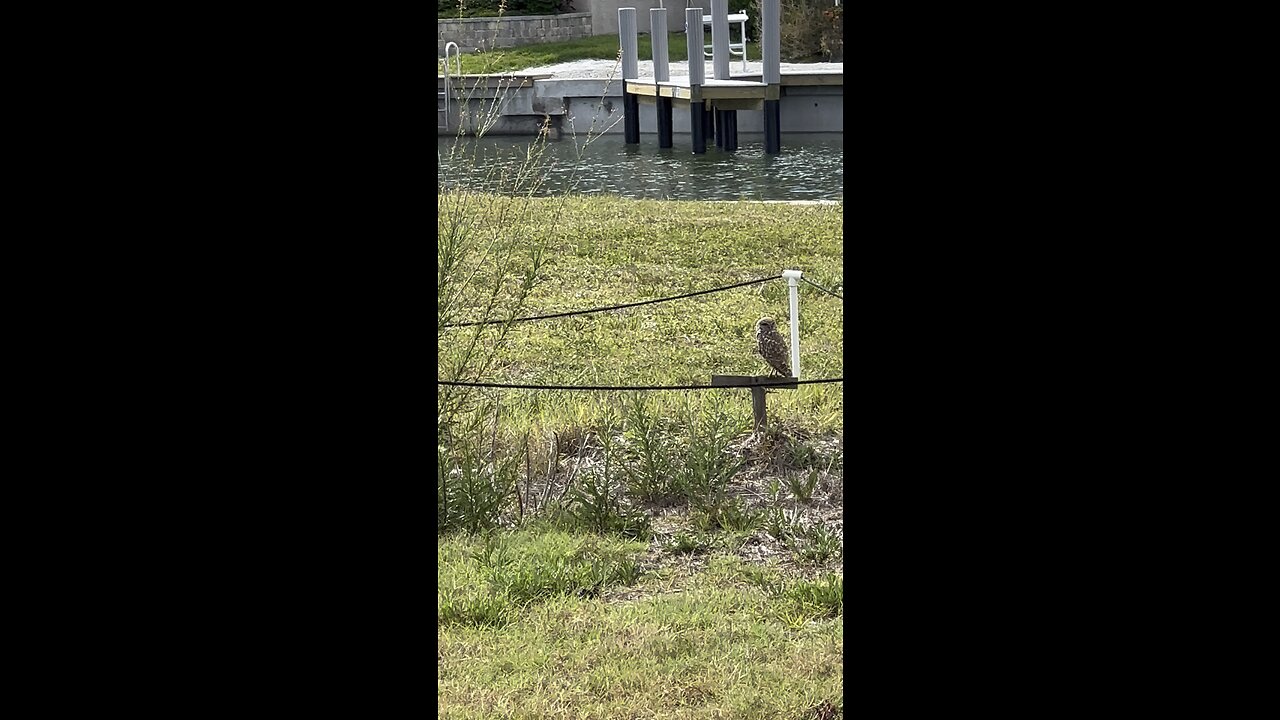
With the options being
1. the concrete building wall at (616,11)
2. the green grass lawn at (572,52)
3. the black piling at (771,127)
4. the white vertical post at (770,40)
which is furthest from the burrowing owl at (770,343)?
the concrete building wall at (616,11)

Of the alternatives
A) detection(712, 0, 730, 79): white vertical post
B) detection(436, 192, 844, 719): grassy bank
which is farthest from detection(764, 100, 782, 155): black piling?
detection(436, 192, 844, 719): grassy bank

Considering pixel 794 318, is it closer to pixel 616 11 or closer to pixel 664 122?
pixel 664 122

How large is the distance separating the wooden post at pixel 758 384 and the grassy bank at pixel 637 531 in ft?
0.23

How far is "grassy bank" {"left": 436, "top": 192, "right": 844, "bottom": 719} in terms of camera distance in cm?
298

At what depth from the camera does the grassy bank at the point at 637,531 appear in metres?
2.98

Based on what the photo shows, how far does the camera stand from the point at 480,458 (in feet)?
13.5

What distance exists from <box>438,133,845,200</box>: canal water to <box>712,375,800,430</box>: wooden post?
7128 millimetres

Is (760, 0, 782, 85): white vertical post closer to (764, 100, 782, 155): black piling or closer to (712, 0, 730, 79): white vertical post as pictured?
(764, 100, 782, 155): black piling

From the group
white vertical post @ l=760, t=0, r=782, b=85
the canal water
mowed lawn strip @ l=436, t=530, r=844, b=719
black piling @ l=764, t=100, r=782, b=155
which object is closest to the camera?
mowed lawn strip @ l=436, t=530, r=844, b=719

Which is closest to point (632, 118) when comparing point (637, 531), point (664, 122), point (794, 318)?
point (664, 122)

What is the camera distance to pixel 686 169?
15.0 meters

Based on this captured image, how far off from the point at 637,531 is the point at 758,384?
65 cm
